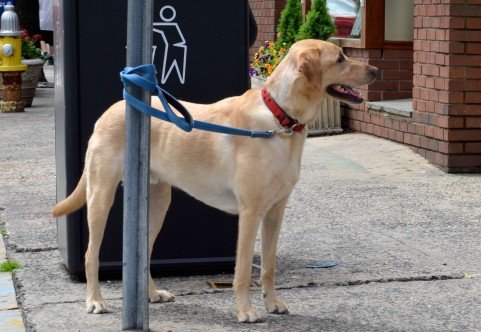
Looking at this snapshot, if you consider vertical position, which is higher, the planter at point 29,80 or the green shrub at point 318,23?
the green shrub at point 318,23

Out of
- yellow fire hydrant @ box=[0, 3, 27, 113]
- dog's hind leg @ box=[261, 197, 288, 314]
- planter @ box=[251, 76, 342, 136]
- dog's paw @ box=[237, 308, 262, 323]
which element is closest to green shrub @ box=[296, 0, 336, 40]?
planter @ box=[251, 76, 342, 136]

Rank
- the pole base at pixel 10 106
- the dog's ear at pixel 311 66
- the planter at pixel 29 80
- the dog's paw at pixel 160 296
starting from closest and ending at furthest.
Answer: the dog's ear at pixel 311 66, the dog's paw at pixel 160 296, the pole base at pixel 10 106, the planter at pixel 29 80

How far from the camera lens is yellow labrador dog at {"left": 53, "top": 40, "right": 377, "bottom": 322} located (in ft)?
16.8

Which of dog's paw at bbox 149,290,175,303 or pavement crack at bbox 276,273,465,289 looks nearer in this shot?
dog's paw at bbox 149,290,175,303

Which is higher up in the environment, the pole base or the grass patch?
the pole base

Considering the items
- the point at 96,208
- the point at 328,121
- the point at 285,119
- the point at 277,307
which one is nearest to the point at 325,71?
the point at 285,119

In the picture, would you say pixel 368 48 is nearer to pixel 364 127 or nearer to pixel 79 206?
pixel 364 127

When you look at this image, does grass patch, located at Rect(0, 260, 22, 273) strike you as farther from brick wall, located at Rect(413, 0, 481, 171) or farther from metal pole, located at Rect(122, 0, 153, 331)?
brick wall, located at Rect(413, 0, 481, 171)

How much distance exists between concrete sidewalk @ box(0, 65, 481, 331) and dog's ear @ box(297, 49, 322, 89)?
1.17m

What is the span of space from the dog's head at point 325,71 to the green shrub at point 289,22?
8.04 meters

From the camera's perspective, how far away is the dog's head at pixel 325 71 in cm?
510

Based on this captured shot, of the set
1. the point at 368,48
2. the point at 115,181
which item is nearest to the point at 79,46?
the point at 115,181

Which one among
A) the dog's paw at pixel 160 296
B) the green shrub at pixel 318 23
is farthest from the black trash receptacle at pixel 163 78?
the green shrub at pixel 318 23

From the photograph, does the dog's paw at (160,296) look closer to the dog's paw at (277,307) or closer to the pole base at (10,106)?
the dog's paw at (277,307)
